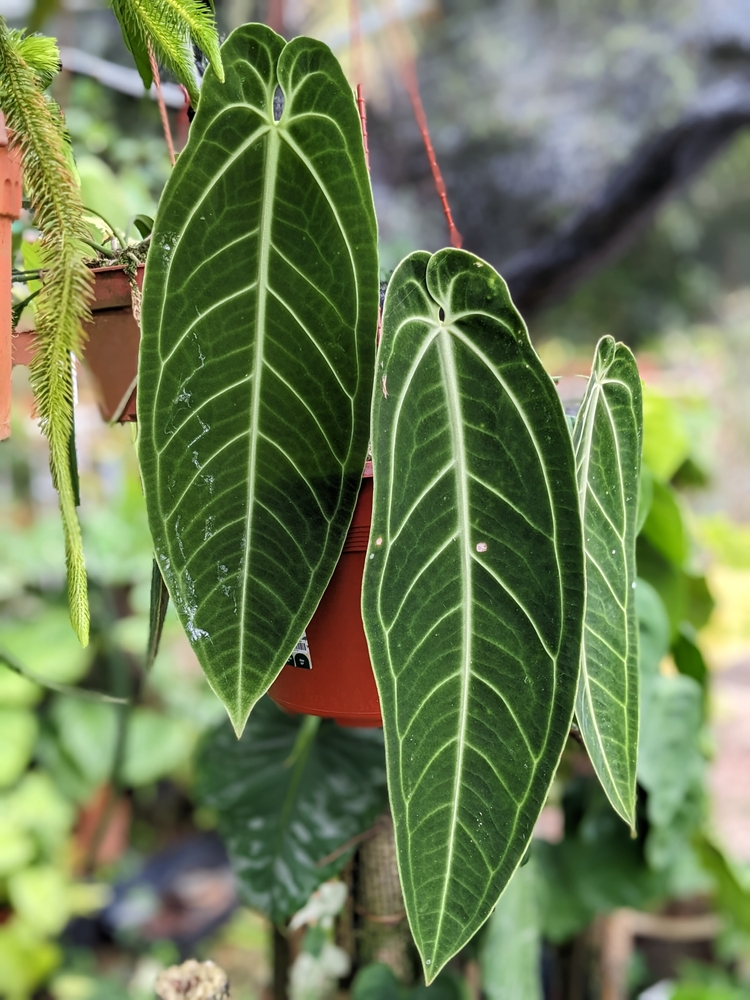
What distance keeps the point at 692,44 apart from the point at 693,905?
10.0ft

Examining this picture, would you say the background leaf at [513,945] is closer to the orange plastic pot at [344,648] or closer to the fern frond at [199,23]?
the orange plastic pot at [344,648]

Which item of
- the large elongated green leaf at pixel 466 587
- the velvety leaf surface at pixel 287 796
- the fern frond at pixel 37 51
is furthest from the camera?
the velvety leaf surface at pixel 287 796

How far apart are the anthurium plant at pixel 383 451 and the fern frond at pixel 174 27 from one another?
0.04m

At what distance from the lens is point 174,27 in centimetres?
50

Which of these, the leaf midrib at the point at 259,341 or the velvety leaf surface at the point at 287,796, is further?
the velvety leaf surface at the point at 287,796

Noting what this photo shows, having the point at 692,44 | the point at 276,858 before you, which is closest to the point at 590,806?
the point at 276,858

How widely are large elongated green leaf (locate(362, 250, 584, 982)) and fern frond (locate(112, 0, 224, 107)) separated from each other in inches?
7.4

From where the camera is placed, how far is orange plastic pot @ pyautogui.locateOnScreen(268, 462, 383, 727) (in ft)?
1.76

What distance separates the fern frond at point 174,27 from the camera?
0.46 metres

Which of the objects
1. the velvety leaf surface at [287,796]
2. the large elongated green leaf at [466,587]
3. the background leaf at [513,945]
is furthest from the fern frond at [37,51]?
the background leaf at [513,945]

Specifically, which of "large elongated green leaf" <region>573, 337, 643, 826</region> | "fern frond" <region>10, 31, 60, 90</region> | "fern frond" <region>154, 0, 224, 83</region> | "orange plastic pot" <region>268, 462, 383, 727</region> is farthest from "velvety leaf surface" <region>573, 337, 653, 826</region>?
"fern frond" <region>10, 31, 60, 90</region>

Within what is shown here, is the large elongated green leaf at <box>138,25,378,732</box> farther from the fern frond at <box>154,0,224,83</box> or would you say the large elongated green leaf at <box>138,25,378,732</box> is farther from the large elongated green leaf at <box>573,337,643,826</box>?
the large elongated green leaf at <box>573,337,643,826</box>

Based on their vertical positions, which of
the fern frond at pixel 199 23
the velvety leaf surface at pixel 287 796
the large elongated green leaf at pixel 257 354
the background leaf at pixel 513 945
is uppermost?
the fern frond at pixel 199 23

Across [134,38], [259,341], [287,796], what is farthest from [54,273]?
[287,796]
